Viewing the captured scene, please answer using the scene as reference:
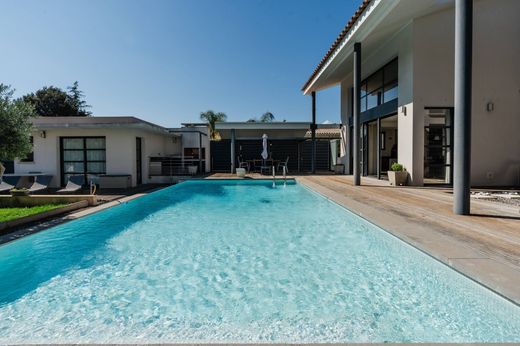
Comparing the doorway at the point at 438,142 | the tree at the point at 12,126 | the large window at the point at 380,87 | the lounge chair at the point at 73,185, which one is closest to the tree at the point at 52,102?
the lounge chair at the point at 73,185

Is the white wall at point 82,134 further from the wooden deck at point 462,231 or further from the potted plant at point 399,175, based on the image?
the potted plant at point 399,175

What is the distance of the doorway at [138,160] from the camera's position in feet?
44.0

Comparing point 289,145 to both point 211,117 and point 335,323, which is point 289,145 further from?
point 335,323

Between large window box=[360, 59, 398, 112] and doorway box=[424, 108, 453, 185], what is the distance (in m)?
1.63

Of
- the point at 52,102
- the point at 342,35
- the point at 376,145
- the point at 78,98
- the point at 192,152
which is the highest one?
the point at 78,98

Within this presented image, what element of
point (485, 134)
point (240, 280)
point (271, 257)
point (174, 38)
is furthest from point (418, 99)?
point (174, 38)

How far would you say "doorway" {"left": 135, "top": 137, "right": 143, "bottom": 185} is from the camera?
1341 cm

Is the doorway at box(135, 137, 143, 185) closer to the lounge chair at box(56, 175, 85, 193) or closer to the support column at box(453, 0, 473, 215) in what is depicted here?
the lounge chair at box(56, 175, 85, 193)

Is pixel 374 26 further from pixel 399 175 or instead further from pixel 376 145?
pixel 376 145

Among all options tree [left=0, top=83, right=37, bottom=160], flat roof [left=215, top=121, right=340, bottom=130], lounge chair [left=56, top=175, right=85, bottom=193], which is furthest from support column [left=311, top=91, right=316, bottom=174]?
tree [left=0, top=83, right=37, bottom=160]

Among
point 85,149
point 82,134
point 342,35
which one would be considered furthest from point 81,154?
point 342,35

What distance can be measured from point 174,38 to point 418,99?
431 inches

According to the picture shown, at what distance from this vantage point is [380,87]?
11.7 meters

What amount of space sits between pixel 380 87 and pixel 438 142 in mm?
3465
